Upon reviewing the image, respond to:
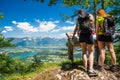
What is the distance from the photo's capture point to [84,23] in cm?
970

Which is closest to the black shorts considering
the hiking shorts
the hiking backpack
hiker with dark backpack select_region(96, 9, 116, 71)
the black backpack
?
hiker with dark backpack select_region(96, 9, 116, 71)

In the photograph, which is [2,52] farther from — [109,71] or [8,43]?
[109,71]

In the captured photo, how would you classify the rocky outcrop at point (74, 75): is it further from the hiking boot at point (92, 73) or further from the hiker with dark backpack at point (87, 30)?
the hiker with dark backpack at point (87, 30)

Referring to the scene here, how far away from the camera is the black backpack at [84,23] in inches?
379

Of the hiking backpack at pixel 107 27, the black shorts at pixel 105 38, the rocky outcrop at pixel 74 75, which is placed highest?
the hiking backpack at pixel 107 27

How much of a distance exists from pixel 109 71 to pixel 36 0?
8.55 meters

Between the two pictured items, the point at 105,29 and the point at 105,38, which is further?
the point at 105,38

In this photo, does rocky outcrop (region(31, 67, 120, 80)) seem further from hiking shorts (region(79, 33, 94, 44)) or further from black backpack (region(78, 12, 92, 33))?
black backpack (region(78, 12, 92, 33))

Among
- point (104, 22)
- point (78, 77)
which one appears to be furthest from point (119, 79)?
point (104, 22)

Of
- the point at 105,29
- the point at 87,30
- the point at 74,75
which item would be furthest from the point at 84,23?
the point at 74,75

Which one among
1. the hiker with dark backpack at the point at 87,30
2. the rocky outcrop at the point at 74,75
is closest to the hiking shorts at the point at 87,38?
the hiker with dark backpack at the point at 87,30

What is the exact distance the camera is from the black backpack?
31.6 feet

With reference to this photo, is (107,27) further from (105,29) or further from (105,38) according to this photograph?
(105,38)

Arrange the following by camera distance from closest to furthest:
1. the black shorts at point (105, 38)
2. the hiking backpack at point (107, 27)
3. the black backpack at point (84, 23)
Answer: the black backpack at point (84, 23) < the hiking backpack at point (107, 27) < the black shorts at point (105, 38)
